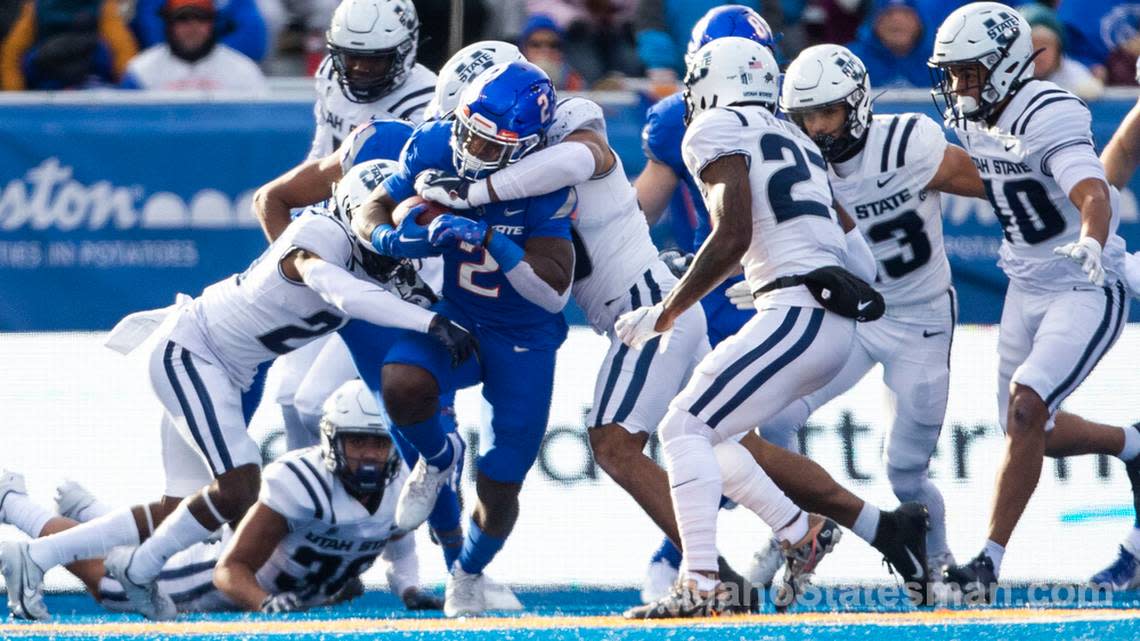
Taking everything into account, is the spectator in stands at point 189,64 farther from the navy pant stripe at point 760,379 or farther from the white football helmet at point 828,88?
the navy pant stripe at point 760,379

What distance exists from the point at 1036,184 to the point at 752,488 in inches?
60.0

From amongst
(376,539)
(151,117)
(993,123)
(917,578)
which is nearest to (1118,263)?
(993,123)

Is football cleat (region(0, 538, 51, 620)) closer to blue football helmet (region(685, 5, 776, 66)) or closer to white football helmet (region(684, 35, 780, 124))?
white football helmet (region(684, 35, 780, 124))

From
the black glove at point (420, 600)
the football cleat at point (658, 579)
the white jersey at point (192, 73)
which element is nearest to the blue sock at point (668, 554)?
the football cleat at point (658, 579)

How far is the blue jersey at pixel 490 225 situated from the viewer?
240 inches

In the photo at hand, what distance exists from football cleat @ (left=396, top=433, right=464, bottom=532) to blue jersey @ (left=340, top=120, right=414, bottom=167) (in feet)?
3.04

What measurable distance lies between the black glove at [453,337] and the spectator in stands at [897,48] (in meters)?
3.29

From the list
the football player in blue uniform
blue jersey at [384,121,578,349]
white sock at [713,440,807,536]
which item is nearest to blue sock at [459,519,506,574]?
the football player in blue uniform

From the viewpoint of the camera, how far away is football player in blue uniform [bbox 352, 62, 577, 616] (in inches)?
234

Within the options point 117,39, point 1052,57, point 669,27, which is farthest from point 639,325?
point 117,39

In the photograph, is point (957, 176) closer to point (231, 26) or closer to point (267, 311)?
point (267, 311)

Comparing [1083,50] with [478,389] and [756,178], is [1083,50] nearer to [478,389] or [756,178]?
[478,389]

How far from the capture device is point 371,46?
730 centimetres

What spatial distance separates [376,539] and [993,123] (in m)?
2.35
